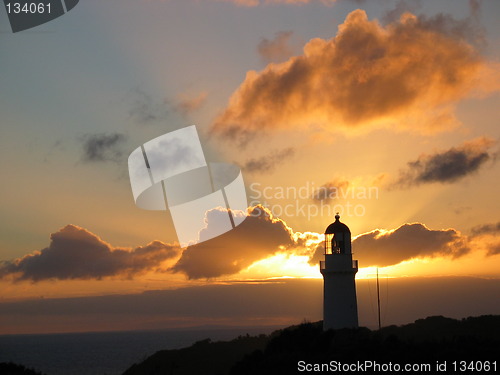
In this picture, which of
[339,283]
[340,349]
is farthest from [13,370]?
[340,349]

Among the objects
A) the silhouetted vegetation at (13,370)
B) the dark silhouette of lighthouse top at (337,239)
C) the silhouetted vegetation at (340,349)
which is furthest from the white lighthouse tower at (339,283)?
the silhouetted vegetation at (13,370)

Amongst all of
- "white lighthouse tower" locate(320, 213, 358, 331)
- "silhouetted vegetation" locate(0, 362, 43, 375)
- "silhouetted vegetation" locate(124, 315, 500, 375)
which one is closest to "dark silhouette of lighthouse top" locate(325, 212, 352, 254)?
"white lighthouse tower" locate(320, 213, 358, 331)

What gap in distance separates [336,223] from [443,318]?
11941 millimetres

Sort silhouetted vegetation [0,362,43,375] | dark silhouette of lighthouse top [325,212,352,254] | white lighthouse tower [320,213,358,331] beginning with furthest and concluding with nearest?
silhouetted vegetation [0,362,43,375]
dark silhouette of lighthouse top [325,212,352,254]
white lighthouse tower [320,213,358,331]

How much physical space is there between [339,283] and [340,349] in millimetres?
5662

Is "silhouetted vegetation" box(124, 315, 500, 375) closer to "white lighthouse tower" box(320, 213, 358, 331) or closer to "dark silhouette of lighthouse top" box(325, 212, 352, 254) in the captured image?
"white lighthouse tower" box(320, 213, 358, 331)

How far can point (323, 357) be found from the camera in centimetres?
3675

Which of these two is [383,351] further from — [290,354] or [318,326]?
[318,326]

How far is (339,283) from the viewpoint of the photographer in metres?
42.1

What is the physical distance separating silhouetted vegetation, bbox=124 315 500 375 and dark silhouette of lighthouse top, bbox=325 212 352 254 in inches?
200

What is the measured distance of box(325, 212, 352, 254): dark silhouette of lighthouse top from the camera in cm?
4303

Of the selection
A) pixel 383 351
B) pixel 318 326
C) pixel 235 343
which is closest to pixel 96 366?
pixel 235 343

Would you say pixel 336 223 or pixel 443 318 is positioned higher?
pixel 336 223

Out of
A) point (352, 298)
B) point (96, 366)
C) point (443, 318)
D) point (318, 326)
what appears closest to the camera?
point (352, 298)
